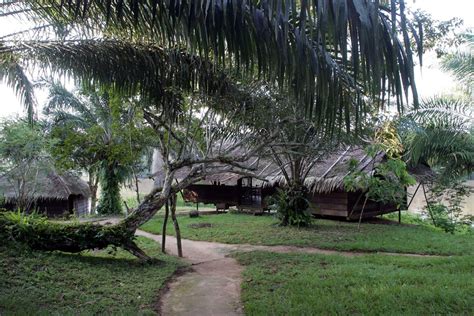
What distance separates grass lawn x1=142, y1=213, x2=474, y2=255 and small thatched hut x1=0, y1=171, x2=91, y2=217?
7229 millimetres

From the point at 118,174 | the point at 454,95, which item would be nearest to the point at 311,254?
the point at 454,95

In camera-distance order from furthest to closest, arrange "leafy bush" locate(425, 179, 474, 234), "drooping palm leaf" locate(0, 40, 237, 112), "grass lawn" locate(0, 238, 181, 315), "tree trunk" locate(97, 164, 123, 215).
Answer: "tree trunk" locate(97, 164, 123, 215) < "leafy bush" locate(425, 179, 474, 234) < "drooping palm leaf" locate(0, 40, 237, 112) < "grass lawn" locate(0, 238, 181, 315)

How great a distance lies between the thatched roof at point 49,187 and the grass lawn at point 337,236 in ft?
23.2

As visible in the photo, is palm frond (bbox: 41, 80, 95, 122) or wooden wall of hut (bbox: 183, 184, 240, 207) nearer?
palm frond (bbox: 41, 80, 95, 122)

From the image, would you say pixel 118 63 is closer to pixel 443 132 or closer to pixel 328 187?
pixel 443 132

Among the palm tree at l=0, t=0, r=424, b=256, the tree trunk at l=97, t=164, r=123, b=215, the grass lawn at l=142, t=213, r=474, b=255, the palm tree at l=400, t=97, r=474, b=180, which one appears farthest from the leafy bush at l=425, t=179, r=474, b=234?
the tree trunk at l=97, t=164, r=123, b=215

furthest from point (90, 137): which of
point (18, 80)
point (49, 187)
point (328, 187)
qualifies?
point (18, 80)

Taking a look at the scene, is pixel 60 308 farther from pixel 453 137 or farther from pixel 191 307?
pixel 453 137

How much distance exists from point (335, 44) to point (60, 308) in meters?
4.50

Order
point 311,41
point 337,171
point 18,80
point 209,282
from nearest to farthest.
Result: point 311,41 < point 209,282 < point 18,80 < point 337,171

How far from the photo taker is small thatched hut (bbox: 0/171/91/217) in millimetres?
18291

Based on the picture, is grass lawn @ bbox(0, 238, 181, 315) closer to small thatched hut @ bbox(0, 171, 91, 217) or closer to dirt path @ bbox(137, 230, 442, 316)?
dirt path @ bbox(137, 230, 442, 316)

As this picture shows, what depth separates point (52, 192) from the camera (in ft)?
63.8

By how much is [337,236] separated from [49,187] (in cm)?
1421
